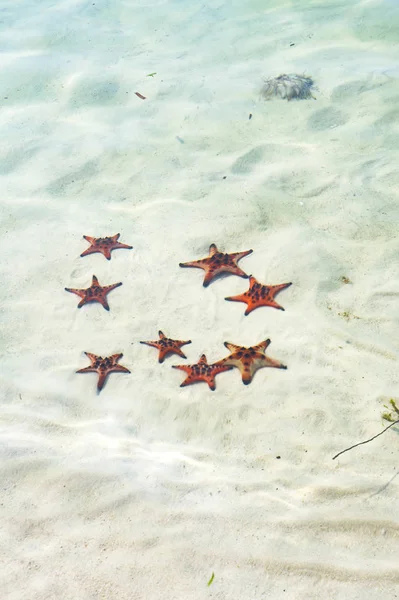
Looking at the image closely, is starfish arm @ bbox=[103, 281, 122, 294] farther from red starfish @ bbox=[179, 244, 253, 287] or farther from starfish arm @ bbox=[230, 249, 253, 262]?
starfish arm @ bbox=[230, 249, 253, 262]

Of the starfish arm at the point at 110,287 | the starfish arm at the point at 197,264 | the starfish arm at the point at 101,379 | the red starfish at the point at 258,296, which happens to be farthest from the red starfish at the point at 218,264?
the starfish arm at the point at 101,379

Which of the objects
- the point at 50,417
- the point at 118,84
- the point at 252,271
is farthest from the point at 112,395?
the point at 118,84

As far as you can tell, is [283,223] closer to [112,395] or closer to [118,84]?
[112,395]

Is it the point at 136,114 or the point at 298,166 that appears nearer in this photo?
the point at 298,166

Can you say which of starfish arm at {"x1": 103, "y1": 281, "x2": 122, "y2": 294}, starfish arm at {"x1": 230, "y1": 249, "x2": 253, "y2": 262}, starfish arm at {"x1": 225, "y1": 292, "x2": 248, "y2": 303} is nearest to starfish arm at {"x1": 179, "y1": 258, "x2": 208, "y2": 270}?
starfish arm at {"x1": 230, "y1": 249, "x2": 253, "y2": 262}

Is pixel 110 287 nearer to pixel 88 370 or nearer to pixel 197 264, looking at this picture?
pixel 197 264
